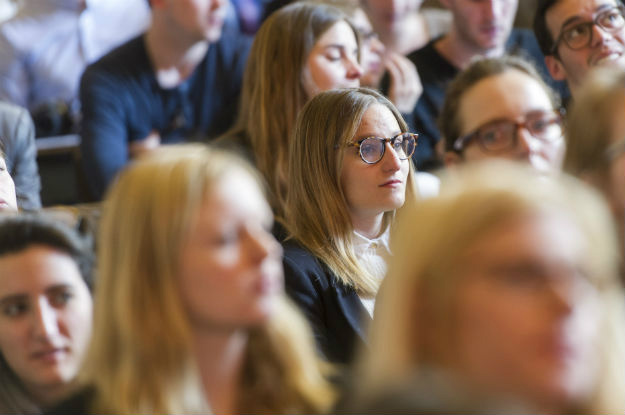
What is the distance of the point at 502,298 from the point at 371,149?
0.86 m

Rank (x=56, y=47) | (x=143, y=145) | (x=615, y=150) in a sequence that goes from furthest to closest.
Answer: (x=56, y=47) < (x=143, y=145) < (x=615, y=150)

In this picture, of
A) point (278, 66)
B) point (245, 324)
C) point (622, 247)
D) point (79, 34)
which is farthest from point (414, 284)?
point (79, 34)

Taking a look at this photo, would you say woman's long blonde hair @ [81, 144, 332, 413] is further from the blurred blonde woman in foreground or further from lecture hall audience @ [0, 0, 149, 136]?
lecture hall audience @ [0, 0, 149, 136]

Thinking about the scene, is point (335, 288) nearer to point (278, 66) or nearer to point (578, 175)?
point (578, 175)

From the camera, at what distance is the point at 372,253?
1576mm

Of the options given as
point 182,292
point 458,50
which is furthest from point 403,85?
point 182,292

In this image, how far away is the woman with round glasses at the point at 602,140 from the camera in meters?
1.21

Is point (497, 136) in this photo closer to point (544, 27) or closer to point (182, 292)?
point (544, 27)

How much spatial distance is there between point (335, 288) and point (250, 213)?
2.01 feet

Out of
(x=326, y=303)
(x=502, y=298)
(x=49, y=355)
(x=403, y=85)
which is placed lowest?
(x=326, y=303)

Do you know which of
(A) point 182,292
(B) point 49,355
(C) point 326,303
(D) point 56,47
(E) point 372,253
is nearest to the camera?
(A) point 182,292

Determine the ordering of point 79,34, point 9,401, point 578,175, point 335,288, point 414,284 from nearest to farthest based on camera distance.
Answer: point 414,284
point 9,401
point 578,175
point 335,288
point 79,34

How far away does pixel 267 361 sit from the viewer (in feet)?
3.08

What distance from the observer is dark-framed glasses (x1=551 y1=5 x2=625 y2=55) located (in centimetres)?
204
